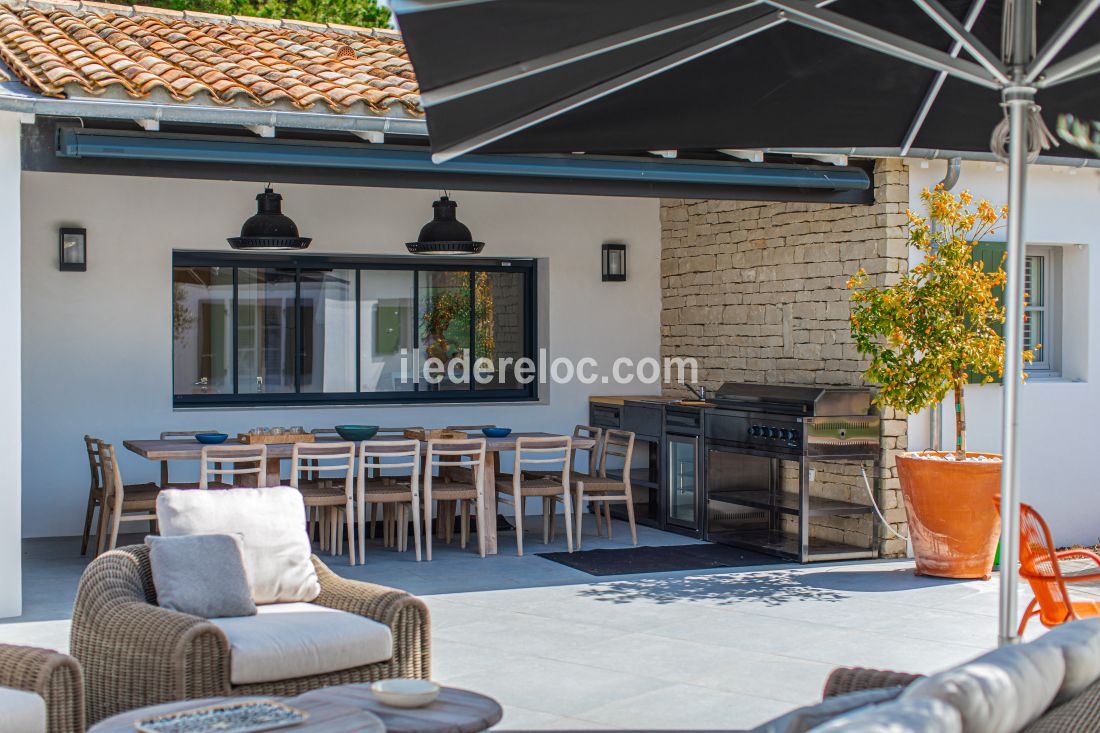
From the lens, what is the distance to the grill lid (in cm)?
848

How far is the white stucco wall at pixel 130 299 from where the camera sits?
31.3ft

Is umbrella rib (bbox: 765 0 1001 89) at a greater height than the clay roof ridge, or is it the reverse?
the clay roof ridge

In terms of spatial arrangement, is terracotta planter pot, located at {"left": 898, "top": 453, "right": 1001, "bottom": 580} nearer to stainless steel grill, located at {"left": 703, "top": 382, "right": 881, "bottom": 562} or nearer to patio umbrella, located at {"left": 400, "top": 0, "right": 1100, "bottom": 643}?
stainless steel grill, located at {"left": 703, "top": 382, "right": 881, "bottom": 562}

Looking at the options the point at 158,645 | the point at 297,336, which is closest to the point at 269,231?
the point at 297,336

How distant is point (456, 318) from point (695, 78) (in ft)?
22.8

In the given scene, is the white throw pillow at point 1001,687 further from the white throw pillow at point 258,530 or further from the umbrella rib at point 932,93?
the white throw pillow at point 258,530

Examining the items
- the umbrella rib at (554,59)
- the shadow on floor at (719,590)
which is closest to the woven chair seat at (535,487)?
the shadow on floor at (719,590)

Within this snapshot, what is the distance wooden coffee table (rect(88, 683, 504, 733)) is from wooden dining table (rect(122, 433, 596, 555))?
4.66 meters

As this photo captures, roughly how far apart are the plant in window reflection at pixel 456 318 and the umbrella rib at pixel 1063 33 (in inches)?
315

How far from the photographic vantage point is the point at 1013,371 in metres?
3.47

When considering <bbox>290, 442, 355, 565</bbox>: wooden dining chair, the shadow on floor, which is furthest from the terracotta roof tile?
the shadow on floor

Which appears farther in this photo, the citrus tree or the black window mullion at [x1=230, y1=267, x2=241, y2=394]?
the black window mullion at [x1=230, y1=267, x2=241, y2=394]

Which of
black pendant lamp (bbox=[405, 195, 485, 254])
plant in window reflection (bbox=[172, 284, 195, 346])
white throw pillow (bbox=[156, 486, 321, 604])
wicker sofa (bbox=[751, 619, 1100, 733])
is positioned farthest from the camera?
plant in window reflection (bbox=[172, 284, 195, 346])

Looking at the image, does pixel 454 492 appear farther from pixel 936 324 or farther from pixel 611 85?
pixel 611 85
